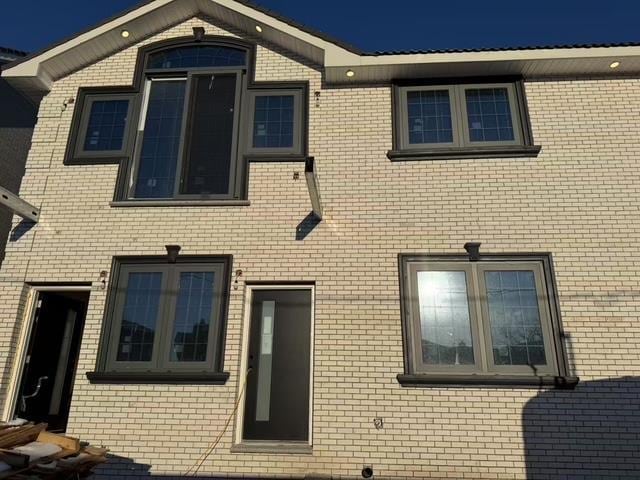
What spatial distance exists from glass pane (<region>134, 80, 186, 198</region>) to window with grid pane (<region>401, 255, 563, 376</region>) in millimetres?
3747

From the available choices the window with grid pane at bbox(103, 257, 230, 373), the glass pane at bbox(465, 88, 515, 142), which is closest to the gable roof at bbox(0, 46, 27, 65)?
the window with grid pane at bbox(103, 257, 230, 373)

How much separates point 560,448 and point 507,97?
483 centimetres

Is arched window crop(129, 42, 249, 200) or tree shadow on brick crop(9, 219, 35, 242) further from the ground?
arched window crop(129, 42, 249, 200)

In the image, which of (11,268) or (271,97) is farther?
(271,97)

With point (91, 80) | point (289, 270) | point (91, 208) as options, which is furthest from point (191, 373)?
point (91, 80)

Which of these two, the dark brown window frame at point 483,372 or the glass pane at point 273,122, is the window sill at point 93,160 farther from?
the dark brown window frame at point 483,372

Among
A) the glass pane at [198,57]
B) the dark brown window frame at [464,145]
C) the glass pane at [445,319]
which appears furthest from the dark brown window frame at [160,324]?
the glass pane at [198,57]

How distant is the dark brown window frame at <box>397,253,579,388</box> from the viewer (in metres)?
5.48

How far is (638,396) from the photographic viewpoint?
539 cm

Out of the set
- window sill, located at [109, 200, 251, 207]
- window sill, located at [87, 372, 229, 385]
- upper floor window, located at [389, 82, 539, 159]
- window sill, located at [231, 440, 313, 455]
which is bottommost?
window sill, located at [231, 440, 313, 455]

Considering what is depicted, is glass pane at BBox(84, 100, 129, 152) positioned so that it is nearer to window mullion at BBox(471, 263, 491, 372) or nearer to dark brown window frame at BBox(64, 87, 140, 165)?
dark brown window frame at BBox(64, 87, 140, 165)

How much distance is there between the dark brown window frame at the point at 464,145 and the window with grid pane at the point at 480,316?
1528 mm

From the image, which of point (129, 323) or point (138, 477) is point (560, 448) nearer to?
point (138, 477)

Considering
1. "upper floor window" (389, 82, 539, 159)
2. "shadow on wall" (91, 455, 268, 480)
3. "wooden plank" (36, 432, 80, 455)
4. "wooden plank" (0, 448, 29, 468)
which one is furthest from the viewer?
"upper floor window" (389, 82, 539, 159)
